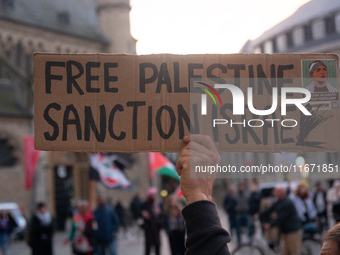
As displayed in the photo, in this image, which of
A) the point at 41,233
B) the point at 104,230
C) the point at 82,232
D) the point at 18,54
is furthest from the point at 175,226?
the point at 18,54

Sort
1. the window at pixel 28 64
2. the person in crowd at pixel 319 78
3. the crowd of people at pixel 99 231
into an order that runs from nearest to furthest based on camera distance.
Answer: the person in crowd at pixel 319 78
the crowd of people at pixel 99 231
the window at pixel 28 64

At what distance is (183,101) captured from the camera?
2.45 meters

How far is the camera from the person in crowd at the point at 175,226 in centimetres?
895

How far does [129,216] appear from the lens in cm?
2625

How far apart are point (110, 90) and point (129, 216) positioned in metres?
24.5

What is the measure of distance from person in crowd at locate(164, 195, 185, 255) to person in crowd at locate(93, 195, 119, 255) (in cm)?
123

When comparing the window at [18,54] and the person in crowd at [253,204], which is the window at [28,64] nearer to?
the window at [18,54]

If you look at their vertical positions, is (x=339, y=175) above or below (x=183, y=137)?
below

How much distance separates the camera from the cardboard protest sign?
241 cm

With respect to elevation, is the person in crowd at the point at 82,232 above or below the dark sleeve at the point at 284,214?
below

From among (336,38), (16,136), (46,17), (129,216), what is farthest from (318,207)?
(336,38)

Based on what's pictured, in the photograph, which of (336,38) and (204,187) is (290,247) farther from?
(336,38)

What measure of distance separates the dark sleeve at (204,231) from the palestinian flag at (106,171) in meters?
12.5

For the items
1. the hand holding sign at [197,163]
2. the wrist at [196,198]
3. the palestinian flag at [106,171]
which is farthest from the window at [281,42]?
the wrist at [196,198]
